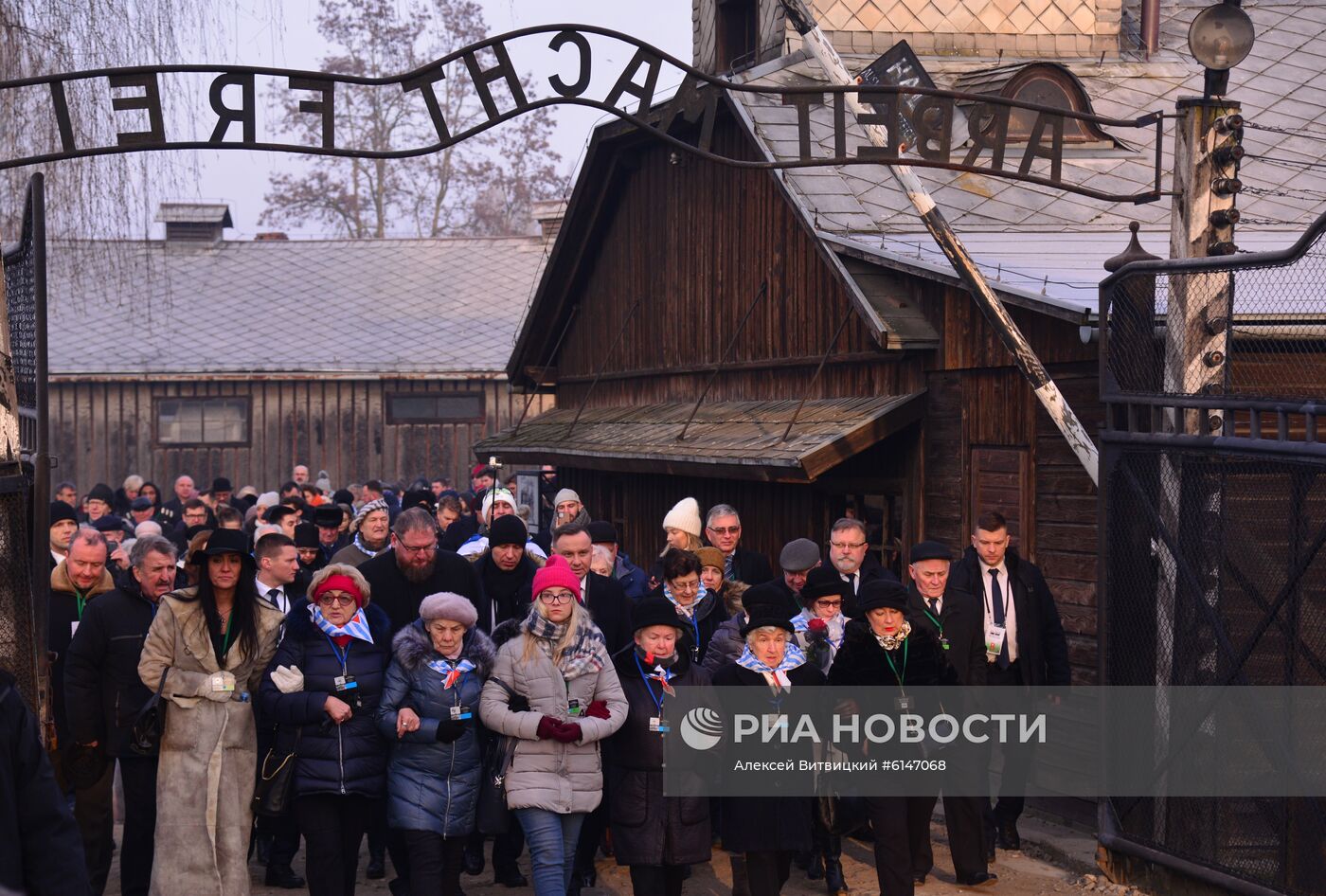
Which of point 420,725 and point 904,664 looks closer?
point 420,725

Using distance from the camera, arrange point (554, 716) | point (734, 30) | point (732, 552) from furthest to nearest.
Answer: point (734, 30), point (732, 552), point (554, 716)

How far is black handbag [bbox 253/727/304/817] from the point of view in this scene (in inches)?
297

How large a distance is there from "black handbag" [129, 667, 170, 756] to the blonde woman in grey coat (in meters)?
1.50

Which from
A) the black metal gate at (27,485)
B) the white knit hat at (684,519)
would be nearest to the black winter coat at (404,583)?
the black metal gate at (27,485)

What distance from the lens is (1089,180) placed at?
48.9ft

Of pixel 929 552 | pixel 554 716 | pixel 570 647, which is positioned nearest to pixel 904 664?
pixel 929 552

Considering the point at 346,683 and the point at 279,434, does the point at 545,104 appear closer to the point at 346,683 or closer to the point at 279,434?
the point at 346,683

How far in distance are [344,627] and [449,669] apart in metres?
0.54

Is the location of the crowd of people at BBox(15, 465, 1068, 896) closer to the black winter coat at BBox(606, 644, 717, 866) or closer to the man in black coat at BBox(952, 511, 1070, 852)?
the black winter coat at BBox(606, 644, 717, 866)

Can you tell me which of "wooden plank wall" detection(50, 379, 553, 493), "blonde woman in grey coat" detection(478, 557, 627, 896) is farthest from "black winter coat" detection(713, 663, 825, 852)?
"wooden plank wall" detection(50, 379, 553, 493)

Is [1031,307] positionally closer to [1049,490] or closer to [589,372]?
[1049,490]

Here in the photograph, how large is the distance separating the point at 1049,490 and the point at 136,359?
21.3 m

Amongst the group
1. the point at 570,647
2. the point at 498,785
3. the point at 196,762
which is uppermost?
the point at 570,647

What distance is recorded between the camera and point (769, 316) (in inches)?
586
